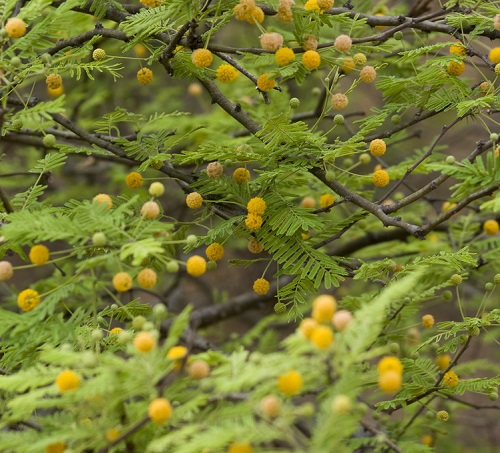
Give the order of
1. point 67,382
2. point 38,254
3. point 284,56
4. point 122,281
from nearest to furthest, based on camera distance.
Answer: point 67,382
point 122,281
point 38,254
point 284,56

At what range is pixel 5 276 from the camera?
1485 millimetres

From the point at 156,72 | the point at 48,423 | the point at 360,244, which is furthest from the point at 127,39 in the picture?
the point at 156,72

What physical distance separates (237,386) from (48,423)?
0.39 m

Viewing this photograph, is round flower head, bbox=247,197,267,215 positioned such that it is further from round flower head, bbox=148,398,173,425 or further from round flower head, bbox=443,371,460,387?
round flower head, bbox=148,398,173,425

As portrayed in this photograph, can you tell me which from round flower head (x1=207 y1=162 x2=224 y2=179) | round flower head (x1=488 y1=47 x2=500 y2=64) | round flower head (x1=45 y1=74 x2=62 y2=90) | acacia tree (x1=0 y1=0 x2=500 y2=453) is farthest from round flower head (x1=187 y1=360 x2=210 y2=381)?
round flower head (x1=488 y1=47 x2=500 y2=64)

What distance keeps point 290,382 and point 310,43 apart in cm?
104

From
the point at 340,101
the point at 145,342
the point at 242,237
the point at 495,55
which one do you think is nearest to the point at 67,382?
the point at 145,342

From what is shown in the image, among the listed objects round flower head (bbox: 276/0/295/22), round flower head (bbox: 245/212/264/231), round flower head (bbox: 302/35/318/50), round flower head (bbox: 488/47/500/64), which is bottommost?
round flower head (bbox: 245/212/264/231)

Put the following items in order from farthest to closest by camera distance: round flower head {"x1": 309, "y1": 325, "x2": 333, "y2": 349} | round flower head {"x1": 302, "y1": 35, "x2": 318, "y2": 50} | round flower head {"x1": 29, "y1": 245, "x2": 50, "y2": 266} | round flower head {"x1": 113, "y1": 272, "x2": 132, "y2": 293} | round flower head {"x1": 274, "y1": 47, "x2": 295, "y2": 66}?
round flower head {"x1": 302, "y1": 35, "x2": 318, "y2": 50} < round flower head {"x1": 274, "y1": 47, "x2": 295, "y2": 66} < round flower head {"x1": 29, "y1": 245, "x2": 50, "y2": 266} < round flower head {"x1": 113, "y1": 272, "x2": 132, "y2": 293} < round flower head {"x1": 309, "y1": 325, "x2": 333, "y2": 349}

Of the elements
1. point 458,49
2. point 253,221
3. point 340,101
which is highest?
point 458,49

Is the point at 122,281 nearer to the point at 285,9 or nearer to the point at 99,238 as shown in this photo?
the point at 99,238

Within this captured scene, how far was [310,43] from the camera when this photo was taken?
180 cm

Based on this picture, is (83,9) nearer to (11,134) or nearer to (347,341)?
(11,134)

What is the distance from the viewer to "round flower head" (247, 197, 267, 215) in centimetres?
181
